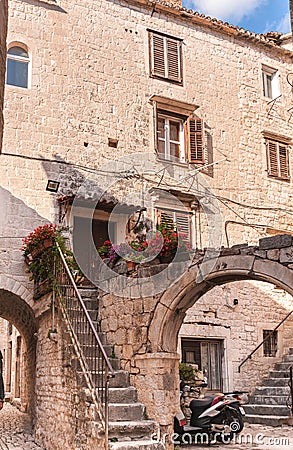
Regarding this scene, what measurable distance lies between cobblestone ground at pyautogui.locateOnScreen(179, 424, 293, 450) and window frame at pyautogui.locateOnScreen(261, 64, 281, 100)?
833cm

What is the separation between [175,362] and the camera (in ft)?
24.9

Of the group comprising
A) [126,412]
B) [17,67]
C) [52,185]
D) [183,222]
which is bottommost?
[126,412]

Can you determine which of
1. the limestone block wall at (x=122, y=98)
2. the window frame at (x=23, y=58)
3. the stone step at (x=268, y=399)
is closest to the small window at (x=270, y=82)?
the limestone block wall at (x=122, y=98)

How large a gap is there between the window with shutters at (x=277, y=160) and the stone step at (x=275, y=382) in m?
4.91

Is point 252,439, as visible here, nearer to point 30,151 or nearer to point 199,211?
point 199,211

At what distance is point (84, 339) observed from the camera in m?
7.86

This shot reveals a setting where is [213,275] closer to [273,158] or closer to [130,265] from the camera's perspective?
[130,265]

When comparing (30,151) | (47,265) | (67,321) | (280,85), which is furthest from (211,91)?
(67,321)

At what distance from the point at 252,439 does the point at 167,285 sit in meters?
2.87

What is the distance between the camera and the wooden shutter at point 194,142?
12.3 meters

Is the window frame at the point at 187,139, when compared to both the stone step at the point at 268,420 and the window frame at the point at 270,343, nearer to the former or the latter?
the window frame at the point at 270,343

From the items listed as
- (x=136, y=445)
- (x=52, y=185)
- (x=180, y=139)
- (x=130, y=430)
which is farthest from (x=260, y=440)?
(x=180, y=139)

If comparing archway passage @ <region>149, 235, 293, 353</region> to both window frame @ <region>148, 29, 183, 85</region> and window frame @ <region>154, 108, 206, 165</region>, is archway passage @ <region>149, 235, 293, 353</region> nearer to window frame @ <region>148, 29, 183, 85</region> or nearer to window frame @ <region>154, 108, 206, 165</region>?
→ window frame @ <region>154, 108, 206, 165</region>

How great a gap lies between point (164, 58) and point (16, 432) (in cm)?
835
